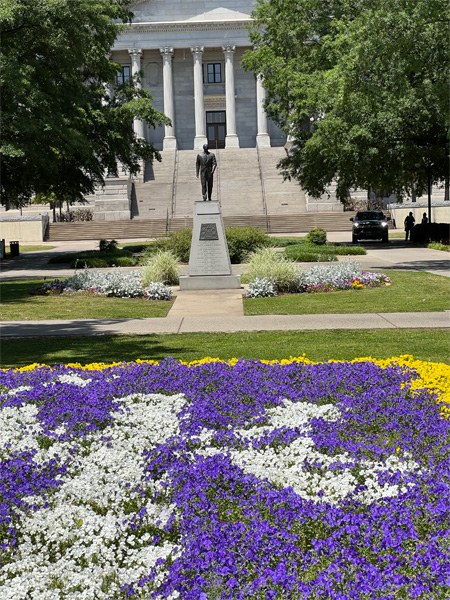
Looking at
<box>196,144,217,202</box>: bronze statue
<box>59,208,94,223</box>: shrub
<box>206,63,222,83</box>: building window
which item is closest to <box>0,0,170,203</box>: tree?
<box>196,144,217,202</box>: bronze statue

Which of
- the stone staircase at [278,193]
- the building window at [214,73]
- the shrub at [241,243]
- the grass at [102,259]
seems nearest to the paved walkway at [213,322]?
the shrub at [241,243]

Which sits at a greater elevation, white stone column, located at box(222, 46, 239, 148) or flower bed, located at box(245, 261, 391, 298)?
white stone column, located at box(222, 46, 239, 148)

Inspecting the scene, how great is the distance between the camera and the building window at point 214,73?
84.1 m

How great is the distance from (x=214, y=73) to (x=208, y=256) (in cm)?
6607

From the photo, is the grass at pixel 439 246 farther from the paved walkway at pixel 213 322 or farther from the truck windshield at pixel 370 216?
the paved walkway at pixel 213 322

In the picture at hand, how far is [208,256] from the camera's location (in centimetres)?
2177

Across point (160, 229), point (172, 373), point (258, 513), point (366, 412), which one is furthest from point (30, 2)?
point (160, 229)

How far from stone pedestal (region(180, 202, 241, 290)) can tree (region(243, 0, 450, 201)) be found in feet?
20.3

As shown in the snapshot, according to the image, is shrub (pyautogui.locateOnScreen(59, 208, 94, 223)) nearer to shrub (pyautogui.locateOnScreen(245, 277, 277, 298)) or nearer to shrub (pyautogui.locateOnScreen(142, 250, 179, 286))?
shrub (pyautogui.locateOnScreen(142, 250, 179, 286))

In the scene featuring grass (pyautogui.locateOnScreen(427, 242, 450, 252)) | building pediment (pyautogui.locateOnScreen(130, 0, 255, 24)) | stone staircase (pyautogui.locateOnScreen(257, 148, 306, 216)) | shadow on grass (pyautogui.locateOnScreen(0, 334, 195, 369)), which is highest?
building pediment (pyautogui.locateOnScreen(130, 0, 255, 24))

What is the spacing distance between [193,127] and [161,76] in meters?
5.78

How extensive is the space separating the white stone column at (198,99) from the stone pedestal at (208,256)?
193 ft

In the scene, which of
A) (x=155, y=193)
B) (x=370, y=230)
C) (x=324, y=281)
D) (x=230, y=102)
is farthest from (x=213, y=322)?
(x=230, y=102)

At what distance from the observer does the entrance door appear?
84.1 metres
